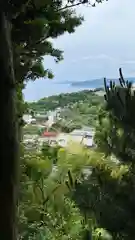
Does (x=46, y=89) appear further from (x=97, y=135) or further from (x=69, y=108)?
(x=97, y=135)

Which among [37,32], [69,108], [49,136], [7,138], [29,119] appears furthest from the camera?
[49,136]

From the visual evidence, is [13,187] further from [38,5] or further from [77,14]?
[77,14]

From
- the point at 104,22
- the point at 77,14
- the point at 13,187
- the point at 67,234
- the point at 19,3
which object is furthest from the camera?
the point at 67,234

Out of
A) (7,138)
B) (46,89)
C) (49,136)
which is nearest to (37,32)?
(7,138)

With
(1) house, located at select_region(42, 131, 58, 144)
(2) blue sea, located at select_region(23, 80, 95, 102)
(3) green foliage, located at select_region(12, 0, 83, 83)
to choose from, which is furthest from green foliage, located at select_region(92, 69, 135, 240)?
(1) house, located at select_region(42, 131, 58, 144)

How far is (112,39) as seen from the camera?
2.57 metres

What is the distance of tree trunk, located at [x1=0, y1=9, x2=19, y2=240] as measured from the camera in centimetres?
138

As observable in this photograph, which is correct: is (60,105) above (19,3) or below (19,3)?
below

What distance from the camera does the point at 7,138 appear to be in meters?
1.39

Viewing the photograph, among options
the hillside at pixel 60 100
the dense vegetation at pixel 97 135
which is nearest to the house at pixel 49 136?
the hillside at pixel 60 100

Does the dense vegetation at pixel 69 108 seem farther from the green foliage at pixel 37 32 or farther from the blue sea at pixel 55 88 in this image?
the green foliage at pixel 37 32

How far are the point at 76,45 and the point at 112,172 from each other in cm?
114

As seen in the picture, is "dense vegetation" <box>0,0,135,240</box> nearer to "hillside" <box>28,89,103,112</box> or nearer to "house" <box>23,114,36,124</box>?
"house" <box>23,114,36,124</box>

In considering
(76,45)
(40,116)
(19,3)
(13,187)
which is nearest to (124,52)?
(76,45)
